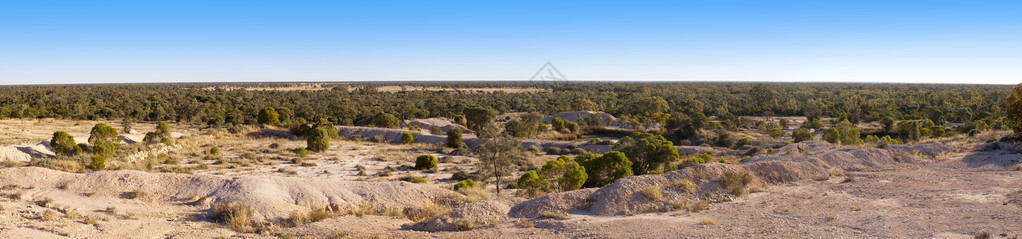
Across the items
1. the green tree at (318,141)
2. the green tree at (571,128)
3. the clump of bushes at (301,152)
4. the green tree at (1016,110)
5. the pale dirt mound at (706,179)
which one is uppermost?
the green tree at (1016,110)

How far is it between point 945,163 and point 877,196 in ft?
24.6

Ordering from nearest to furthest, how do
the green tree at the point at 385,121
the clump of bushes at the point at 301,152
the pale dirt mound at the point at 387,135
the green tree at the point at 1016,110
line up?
the green tree at the point at 1016,110 → the clump of bushes at the point at 301,152 → the pale dirt mound at the point at 387,135 → the green tree at the point at 385,121

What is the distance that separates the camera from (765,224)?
973 centimetres

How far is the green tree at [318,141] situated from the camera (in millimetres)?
30094

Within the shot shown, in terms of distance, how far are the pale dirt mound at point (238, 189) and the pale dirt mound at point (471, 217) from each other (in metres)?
2.78

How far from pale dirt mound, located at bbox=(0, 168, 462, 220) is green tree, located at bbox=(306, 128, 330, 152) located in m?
16.2

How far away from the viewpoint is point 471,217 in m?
10.4

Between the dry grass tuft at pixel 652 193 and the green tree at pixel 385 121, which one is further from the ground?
the dry grass tuft at pixel 652 193

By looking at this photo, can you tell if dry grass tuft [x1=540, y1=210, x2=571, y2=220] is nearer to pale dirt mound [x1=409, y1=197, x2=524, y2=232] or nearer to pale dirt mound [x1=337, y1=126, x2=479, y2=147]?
pale dirt mound [x1=409, y1=197, x2=524, y2=232]

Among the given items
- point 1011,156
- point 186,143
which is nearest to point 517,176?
point 1011,156

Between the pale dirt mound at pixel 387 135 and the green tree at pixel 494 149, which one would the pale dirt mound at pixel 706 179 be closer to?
the green tree at pixel 494 149

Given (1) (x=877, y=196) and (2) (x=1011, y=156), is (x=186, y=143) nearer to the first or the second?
(1) (x=877, y=196)

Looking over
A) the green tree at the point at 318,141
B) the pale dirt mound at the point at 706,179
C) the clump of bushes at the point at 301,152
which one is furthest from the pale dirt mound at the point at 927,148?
the green tree at the point at 318,141

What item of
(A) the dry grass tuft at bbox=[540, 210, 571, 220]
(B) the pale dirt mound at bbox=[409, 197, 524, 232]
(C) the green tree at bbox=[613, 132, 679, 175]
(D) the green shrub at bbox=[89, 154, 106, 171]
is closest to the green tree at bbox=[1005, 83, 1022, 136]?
(C) the green tree at bbox=[613, 132, 679, 175]
